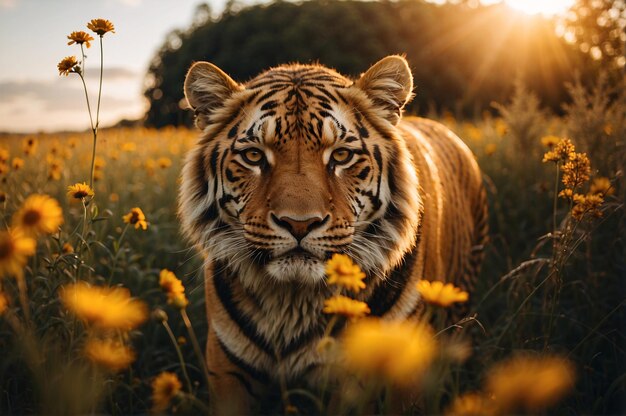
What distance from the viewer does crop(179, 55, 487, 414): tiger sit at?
2.27 m

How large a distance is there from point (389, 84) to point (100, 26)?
144cm

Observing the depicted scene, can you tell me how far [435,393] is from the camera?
152 centimetres

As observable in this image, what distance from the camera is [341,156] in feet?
8.09

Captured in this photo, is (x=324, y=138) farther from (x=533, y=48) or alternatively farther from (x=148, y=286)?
(x=533, y=48)

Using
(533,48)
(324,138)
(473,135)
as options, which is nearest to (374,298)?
(324,138)

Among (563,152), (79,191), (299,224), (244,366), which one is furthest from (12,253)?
(563,152)

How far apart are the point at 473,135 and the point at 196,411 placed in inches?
201

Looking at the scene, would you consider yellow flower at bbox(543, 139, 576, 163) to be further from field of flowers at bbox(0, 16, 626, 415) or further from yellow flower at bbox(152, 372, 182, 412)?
yellow flower at bbox(152, 372, 182, 412)

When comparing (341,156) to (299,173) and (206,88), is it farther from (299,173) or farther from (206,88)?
(206,88)

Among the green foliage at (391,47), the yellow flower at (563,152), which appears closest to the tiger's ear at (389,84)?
the yellow flower at (563,152)

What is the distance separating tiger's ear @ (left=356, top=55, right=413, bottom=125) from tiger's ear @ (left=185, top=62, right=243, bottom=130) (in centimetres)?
70

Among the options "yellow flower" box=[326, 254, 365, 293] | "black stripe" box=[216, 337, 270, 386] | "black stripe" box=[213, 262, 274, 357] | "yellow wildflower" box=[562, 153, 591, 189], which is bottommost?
"black stripe" box=[216, 337, 270, 386]

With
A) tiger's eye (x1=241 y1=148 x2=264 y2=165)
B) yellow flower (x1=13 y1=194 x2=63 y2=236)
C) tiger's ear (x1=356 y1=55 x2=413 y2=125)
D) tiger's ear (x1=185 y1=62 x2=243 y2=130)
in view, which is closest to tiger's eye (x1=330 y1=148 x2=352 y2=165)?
tiger's eye (x1=241 y1=148 x2=264 y2=165)

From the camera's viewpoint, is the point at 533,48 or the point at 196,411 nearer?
the point at 196,411
